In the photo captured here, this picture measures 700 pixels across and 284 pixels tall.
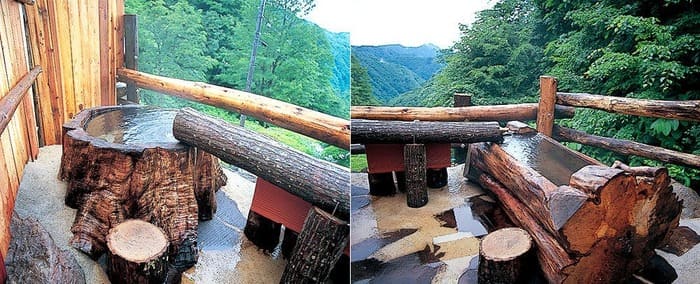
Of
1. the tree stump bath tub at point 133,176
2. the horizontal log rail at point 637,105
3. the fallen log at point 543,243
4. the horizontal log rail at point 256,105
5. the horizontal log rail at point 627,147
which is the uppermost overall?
the horizontal log rail at point 637,105

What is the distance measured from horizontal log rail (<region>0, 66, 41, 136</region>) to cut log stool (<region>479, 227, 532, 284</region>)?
1.39 metres

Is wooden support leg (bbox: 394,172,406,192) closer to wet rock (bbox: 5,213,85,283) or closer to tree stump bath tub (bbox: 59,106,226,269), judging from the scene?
tree stump bath tub (bbox: 59,106,226,269)

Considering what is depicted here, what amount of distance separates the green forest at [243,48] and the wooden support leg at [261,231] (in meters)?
0.32

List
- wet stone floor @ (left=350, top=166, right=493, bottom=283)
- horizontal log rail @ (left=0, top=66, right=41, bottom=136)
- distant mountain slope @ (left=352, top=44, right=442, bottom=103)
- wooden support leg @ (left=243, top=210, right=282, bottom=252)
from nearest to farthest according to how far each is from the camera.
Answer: horizontal log rail @ (left=0, top=66, right=41, bottom=136) → wooden support leg @ (left=243, top=210, right=282, bottom=252) → distant mountain slope @ (left=352, top=44, right=442, bottom=103) → wet stone floor @ (left=350, top=166, right=493, bottom=283)

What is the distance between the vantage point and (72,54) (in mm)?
978

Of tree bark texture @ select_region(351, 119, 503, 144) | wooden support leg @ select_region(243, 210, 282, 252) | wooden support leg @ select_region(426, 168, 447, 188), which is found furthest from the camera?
wooden support leg @ select_region(426, 168, 447, 188)

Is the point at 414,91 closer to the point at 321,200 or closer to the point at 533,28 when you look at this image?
the point at 533,28

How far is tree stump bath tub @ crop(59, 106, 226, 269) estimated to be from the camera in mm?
984

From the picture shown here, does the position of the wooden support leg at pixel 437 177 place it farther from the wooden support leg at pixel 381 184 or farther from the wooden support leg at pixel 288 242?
the wooden support leg at pixel 288 242

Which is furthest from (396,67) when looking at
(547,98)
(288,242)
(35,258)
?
(35,258)

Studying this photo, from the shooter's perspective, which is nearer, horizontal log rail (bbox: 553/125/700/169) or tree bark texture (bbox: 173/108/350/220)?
tree bark texture (bbox: 173/108/350/220)

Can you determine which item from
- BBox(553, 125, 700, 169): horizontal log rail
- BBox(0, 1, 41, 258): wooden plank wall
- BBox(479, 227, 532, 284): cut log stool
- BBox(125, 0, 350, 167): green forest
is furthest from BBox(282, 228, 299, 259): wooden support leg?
BBox(553, 125, 700, 169): horizontal log rail

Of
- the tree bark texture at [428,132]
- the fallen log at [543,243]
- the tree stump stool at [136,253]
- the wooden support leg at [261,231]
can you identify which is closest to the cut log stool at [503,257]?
the fallen log at [543,243]

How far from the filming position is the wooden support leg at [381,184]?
218cm
